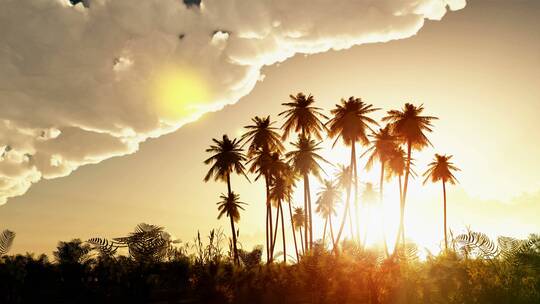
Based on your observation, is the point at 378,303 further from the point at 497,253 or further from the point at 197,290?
the point at 197,290

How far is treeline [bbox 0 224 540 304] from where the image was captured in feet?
28.3

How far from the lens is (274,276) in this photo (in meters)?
15.4

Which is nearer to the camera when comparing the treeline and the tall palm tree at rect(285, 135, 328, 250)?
the treeline

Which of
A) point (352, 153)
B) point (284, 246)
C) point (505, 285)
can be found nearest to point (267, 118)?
point (352, 153)

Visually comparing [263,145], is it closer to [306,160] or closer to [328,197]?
[306,160]

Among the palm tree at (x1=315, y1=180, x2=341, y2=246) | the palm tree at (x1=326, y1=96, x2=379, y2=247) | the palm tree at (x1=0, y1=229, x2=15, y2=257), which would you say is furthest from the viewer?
the palm tree at (x1=315, y1=180, x2=341, y2=246)

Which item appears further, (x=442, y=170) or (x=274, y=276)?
(x=442, y=170)

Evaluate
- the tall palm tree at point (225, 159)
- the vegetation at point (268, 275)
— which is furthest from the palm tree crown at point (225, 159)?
the vegetation at point (268, 275)

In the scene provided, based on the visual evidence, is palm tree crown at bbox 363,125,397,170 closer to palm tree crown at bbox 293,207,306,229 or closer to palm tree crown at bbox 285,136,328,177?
palm tree crown at bbox 285,136,328,177

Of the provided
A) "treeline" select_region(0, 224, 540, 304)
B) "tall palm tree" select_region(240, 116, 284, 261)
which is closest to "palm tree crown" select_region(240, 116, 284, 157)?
"tall palm tree" select_region(240, 116, 284, 261)

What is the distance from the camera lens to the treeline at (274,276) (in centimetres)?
862

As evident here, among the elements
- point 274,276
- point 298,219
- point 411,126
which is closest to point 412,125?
point 411,126

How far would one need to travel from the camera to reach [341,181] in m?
67.2

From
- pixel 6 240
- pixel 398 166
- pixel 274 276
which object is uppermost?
pixel 398 166
